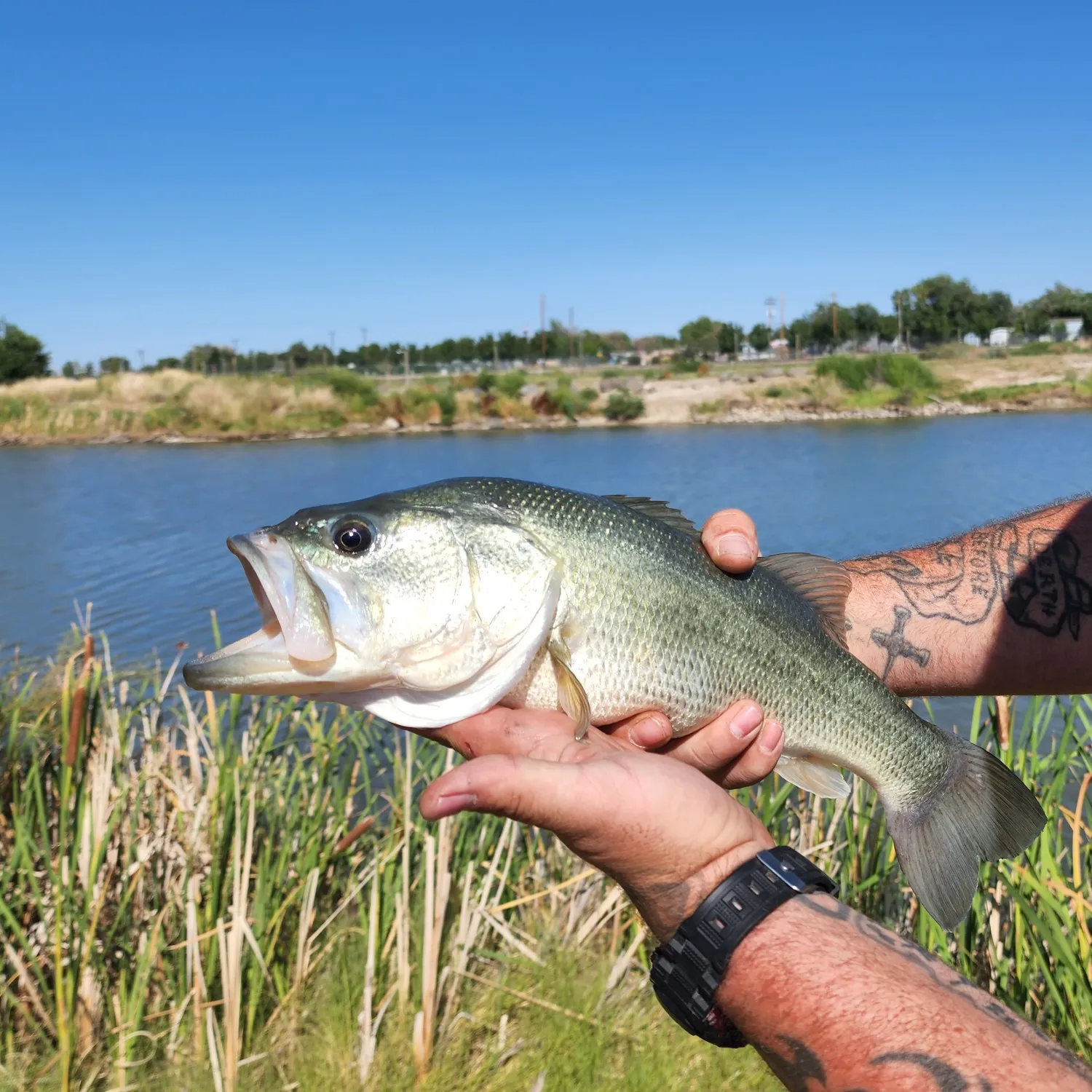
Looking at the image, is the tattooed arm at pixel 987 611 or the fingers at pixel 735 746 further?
the tattooed arm at pixel 987 611

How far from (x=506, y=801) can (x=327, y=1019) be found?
2192mm

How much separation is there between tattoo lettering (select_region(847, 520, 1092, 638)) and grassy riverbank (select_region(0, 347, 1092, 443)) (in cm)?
4517

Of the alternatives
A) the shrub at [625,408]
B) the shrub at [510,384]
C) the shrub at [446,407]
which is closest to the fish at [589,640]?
the shrub at [625,408]

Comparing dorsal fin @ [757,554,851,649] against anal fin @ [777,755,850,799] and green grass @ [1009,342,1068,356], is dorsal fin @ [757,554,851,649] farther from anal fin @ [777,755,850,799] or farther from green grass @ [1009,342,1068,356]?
green grass @ [1009,342,1068,356]

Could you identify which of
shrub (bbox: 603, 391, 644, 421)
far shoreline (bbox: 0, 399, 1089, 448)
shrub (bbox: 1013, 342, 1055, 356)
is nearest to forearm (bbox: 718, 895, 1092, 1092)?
far shoreline (bbox: 0, 399, 1089, 448)

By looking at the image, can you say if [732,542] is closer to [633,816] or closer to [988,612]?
[633,816]

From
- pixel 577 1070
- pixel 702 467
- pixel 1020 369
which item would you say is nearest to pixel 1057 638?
pixel 577 1070

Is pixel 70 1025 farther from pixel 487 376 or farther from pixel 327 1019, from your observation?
pixel 487 376

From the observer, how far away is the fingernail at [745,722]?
258 centimetres

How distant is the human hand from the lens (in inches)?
76.0

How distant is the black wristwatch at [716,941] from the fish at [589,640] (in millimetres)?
618

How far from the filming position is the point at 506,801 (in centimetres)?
196

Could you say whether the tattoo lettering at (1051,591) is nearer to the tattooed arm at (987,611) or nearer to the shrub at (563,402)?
the tattooed arm at (987,611)

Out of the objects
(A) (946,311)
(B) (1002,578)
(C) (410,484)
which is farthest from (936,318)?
(B) (1002,578)
